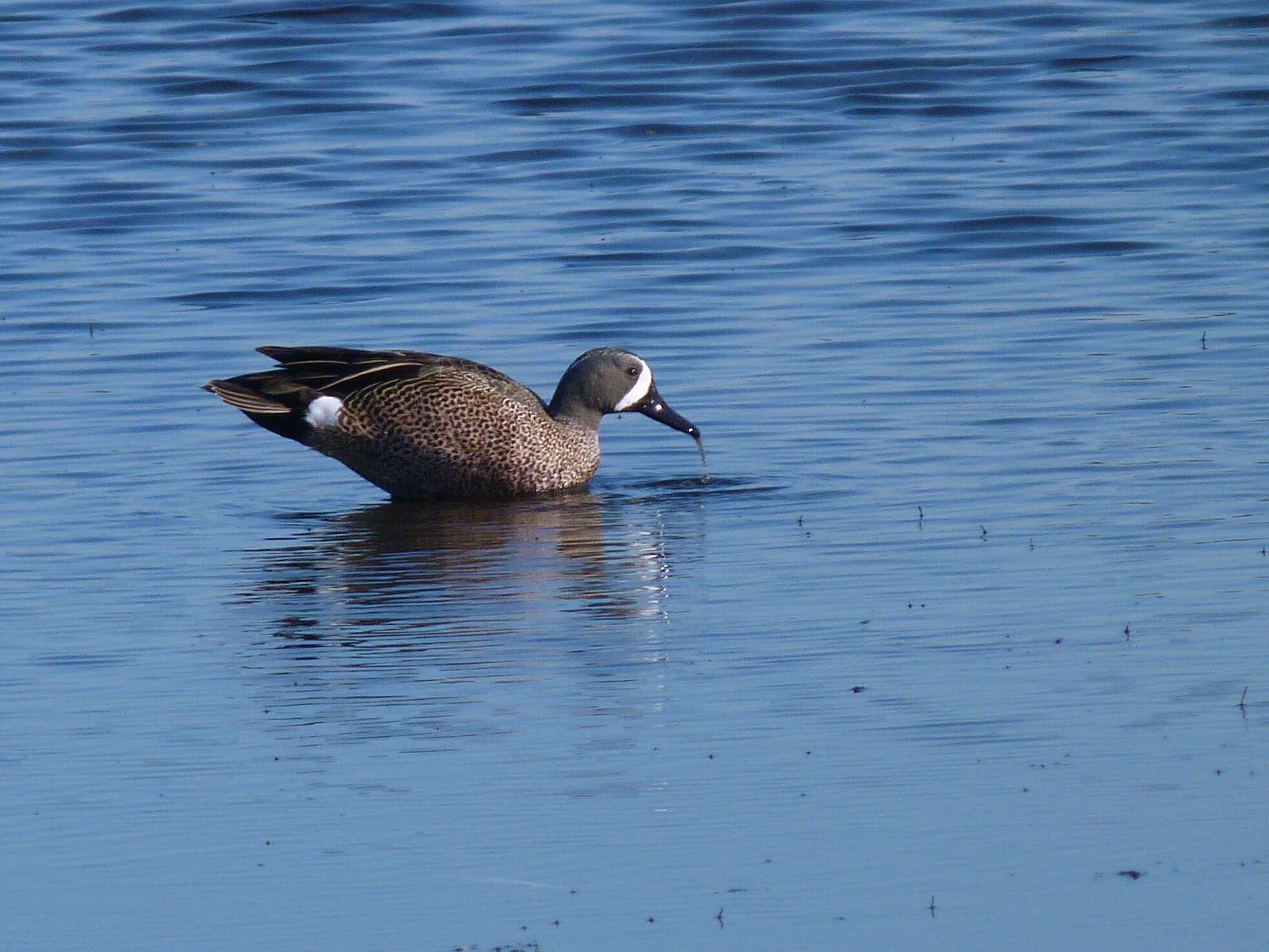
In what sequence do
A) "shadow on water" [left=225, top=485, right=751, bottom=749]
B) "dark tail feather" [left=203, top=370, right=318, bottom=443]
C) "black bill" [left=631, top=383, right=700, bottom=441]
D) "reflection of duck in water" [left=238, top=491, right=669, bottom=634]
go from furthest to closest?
"black bill" [left=631, top=383, right=700, bottom=441] < "dark tail feather" [left=203, top=370, right=318, bottom=443] < "reflection of duck in water" [left=238, top=491, right=669, bottom=634] < "shadow on water" [left=225, top=485, right=751, bottom=749]

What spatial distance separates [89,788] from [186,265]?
8.95 m

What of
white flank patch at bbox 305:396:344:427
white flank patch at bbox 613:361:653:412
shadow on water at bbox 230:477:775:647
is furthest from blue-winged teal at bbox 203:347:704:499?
white flank patch at bbox 613:361:653:412

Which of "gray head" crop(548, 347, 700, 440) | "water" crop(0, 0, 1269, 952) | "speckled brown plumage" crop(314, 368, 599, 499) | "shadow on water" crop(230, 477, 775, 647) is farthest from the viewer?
"gray head" crop(548, 347, 700, 440)

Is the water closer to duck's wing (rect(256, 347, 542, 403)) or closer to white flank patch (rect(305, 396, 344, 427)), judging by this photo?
→ white flank patch (rect(305, 396, 344, 427))

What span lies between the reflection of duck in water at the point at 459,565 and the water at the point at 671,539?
0.12 feet

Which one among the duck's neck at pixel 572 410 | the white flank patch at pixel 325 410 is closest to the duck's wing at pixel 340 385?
the white flank patch at pixel 325 410

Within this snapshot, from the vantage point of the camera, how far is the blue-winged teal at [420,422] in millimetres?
9508

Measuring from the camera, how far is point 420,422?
374 inches

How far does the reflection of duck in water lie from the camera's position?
746 centimetres

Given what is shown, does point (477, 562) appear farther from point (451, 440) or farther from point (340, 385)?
point (340, 385)

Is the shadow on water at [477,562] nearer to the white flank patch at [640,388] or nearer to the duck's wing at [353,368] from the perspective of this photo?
the white flank patch at [640,388]

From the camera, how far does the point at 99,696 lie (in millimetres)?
6445

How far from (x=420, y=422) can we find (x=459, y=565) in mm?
1391

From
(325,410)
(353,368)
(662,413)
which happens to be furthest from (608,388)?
(325,410)
